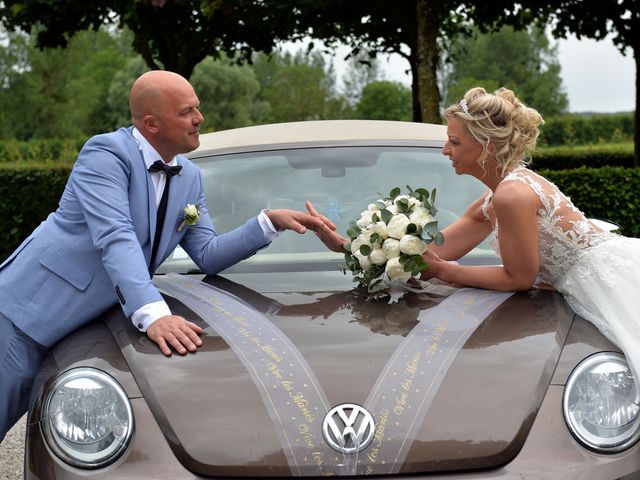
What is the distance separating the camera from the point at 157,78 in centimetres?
318

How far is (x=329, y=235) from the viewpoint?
133 inches

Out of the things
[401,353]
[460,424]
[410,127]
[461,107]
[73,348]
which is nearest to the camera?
[460,424]

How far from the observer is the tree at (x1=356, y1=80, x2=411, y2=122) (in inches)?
2672

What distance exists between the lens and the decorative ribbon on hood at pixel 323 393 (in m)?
2.28

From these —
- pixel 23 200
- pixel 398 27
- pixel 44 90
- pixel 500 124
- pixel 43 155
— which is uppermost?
pixel 500 124

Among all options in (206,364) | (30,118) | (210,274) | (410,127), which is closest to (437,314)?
(206,364)

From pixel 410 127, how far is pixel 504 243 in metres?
1.56

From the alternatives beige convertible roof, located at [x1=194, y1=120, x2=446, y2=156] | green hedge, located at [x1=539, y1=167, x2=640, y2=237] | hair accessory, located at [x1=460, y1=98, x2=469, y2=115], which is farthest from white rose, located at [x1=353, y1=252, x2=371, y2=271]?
green hedge, located at [x1=539, y1=167, x2=640, y2=237]

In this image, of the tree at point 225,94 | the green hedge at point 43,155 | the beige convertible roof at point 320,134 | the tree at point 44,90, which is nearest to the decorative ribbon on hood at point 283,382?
the beige convertible roof at point 320,134

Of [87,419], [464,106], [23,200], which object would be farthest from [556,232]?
[23,200]

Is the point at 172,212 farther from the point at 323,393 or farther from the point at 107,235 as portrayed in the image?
the point at 323,393

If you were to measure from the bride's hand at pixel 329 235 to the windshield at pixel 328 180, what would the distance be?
338mm

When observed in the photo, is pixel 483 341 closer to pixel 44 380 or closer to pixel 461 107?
pixel 461 107

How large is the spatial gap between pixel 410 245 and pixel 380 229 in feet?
0.43
